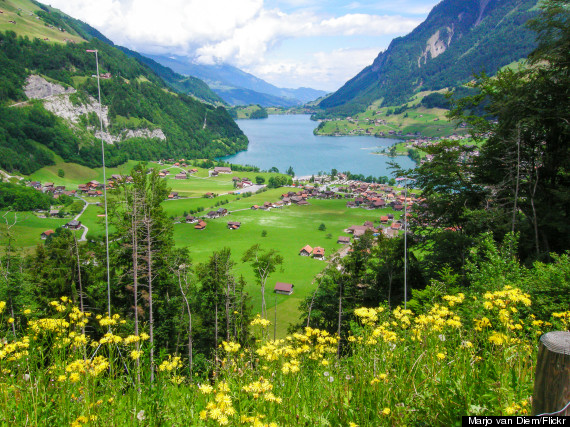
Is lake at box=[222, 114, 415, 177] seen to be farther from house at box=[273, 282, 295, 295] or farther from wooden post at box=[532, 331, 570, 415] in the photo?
wooden post at box=[532, 331, 570, 415]

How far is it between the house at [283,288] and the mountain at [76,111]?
102905 mm

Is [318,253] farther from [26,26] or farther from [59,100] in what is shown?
[26,26]

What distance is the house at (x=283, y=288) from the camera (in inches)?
1497

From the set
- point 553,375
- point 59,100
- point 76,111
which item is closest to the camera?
point 553,375

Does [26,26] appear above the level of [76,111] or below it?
above

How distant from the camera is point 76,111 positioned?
141000mm

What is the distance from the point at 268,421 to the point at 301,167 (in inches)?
5086

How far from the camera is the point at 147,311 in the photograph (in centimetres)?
1588

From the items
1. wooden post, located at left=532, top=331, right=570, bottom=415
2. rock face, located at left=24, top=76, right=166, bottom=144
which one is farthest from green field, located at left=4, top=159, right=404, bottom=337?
rock face, located at left=24, top=76, right=166, bottom=144

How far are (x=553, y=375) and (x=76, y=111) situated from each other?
169689mm

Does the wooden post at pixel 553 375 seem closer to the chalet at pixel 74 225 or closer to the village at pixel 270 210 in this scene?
the village at pixel 270 210

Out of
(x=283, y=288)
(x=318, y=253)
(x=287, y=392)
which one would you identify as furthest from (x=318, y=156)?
(x=287, y=392)

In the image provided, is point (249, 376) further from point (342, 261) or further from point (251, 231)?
point (251, 231)

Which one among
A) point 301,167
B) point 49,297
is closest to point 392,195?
point 301,167
